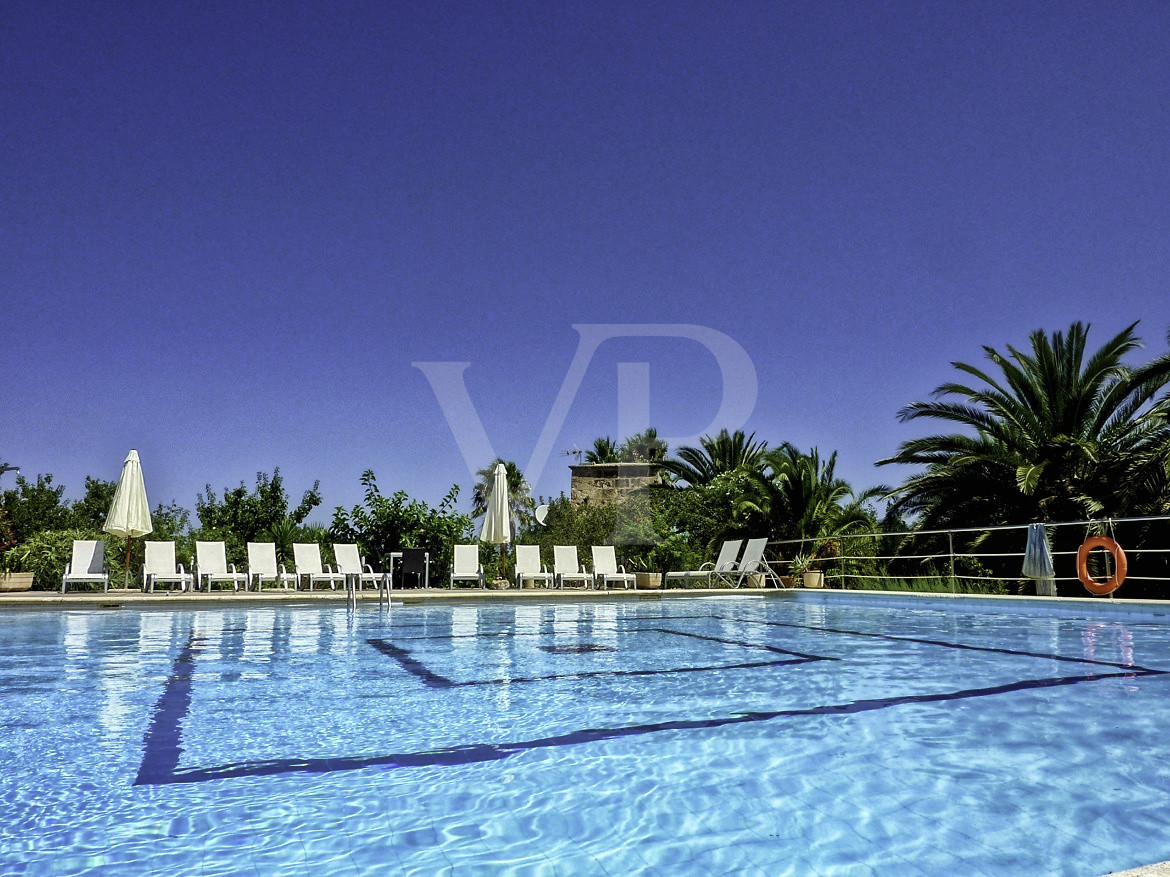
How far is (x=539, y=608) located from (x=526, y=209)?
957cm

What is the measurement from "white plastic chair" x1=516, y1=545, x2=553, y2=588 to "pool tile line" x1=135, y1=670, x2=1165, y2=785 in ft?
34.3

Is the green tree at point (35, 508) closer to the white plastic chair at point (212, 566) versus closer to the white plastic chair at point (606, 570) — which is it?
the white plastic chair at point (212, 566)

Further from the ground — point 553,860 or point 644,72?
point 644,72

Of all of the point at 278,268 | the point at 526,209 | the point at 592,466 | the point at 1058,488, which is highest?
the point at 526,209

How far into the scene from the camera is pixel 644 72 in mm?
14758

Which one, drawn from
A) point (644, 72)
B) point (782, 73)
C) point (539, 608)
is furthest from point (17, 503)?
point (782, 73)

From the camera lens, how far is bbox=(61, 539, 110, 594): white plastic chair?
11.8m

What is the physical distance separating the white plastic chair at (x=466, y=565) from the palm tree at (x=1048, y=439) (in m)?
7.75

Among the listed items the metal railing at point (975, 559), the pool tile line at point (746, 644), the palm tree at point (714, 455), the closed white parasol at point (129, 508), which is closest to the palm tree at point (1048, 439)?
the metal railing at point (975, 559)

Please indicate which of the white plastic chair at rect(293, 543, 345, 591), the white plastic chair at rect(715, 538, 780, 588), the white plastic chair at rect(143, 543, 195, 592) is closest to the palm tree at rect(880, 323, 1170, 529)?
the white plastic chair at rect(715, 538, 780, 588)

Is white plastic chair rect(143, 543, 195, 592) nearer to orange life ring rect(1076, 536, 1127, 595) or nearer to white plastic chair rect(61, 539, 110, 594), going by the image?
white plastic chair rect(61, 539, 110, 594)

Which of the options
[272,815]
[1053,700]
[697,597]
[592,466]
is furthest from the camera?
[592,466]

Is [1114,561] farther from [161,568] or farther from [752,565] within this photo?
[161,568]

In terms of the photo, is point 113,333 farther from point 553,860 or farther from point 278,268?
point 553,860
